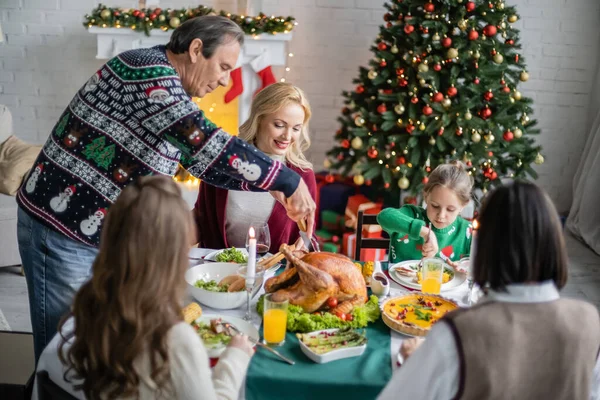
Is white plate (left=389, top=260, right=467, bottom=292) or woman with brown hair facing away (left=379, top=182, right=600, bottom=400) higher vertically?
woman with brown hair facing away (left=379, top=182, right=600, bottom=400)

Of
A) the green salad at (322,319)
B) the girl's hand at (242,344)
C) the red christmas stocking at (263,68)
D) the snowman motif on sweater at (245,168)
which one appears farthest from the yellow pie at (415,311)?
the red christmas stocking at (263,68)

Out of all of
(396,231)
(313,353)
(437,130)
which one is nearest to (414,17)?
(437,130)

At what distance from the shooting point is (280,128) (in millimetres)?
2578

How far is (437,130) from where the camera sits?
157 inches

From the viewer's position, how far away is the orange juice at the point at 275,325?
1.61 metres

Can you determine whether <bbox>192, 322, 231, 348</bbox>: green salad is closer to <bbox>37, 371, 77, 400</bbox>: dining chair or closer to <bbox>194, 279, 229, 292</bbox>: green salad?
<bbox>194, 279, 229, 292</bbox>: green salad

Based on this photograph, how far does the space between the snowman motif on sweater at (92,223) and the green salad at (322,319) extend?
1.68ft

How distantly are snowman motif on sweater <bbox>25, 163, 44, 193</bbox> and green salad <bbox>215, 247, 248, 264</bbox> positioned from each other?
0.68m

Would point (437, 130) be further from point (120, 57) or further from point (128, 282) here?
point (128, 282)

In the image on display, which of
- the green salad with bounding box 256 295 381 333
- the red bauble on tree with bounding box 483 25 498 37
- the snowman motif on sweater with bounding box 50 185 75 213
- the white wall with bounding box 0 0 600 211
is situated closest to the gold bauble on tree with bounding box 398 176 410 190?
the red bauble on tree with bounding box 483 25 498 37

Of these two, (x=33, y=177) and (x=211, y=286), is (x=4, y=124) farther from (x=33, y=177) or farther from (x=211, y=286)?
(x=211, y=286)

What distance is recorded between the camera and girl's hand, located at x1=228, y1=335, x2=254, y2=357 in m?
1.50

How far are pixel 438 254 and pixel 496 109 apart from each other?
1.97 m

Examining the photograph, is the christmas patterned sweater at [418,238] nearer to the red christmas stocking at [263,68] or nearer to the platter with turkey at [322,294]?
the platter with turkey at [322,294]
